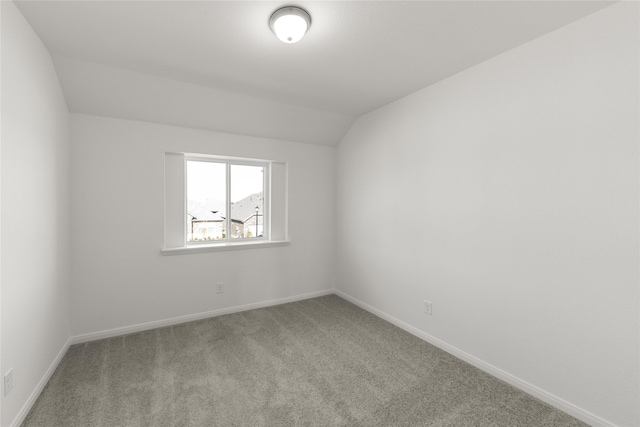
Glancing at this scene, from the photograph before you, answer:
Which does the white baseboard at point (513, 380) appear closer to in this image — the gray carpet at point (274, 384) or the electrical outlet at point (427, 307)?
the gray carpet at point (274, 384)

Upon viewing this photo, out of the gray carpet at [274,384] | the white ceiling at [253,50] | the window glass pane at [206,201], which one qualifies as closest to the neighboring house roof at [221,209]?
the window glass pane at [206,201]

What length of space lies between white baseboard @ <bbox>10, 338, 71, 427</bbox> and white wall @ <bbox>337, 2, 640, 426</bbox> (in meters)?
2.97

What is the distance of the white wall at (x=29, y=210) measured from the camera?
155 cm

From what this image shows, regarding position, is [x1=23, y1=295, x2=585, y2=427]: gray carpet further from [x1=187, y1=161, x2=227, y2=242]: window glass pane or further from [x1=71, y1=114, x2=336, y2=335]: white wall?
[x1=187, y1=161, x2=227, y2=242]: window glass pane

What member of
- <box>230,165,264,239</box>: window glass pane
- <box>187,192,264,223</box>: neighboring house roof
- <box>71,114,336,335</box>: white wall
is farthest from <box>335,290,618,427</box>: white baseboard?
<box>187,192,264,223</box>: neighboring house roof

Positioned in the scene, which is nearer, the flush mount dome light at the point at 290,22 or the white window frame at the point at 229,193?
the flush mount dome light at the point at 290,22

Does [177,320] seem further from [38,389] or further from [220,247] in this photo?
[38,389]

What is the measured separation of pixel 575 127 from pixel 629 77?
32 cm

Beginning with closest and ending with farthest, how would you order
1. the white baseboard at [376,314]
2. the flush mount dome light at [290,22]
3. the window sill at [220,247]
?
the flush mount dome light at [290,22] → the white baseboard at [376,314] → the window sill at [220,247]

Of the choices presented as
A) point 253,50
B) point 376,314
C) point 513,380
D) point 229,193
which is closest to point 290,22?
point 253,50

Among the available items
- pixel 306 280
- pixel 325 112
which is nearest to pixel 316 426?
pixel 306 280

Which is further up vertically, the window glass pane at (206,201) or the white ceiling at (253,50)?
the white ceiling at (253,50)

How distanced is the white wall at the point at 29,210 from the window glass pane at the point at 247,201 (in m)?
1.61

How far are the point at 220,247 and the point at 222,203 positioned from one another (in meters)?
0.56
